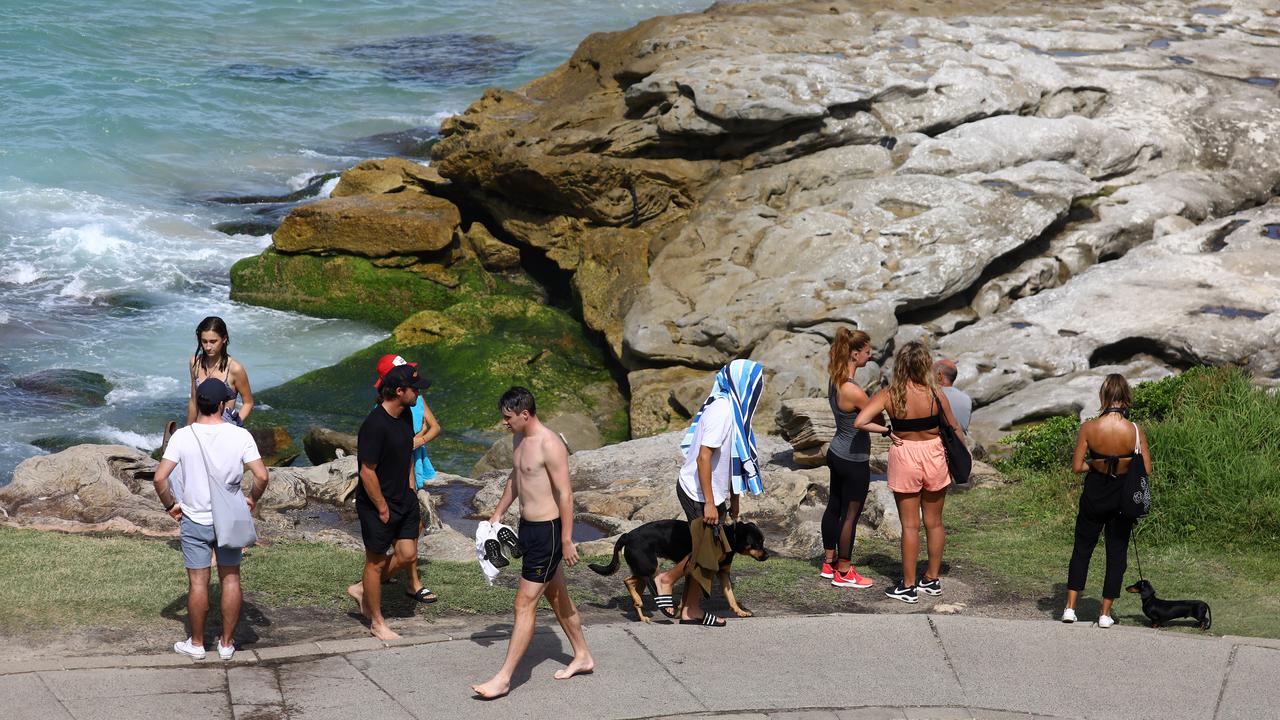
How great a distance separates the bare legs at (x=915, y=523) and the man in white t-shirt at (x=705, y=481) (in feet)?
4.26

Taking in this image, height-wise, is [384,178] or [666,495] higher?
[384,178]

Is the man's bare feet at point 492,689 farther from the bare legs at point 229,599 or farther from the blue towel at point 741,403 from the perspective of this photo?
the blue towel at point 741,403

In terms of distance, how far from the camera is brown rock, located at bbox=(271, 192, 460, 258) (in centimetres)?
2012

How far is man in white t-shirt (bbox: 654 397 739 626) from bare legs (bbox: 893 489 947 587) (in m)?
1.30

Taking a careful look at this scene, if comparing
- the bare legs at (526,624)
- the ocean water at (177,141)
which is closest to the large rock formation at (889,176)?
the ocean water at (177,141)

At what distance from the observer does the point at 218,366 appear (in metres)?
8.91

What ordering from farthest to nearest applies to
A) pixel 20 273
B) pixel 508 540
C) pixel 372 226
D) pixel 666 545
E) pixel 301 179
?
pixel 301 179 → pixel 20 273 → pixel 372 226 → pixel 666 545 → pixel 508 540

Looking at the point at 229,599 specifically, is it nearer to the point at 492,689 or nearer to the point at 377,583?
the point at 377,583

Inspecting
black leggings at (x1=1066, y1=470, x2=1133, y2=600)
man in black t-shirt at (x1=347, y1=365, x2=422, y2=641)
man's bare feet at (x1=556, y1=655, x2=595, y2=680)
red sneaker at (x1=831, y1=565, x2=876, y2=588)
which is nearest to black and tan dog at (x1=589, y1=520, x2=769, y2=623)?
man's bare feet at (x1=556, y1=655, x2=595, y2=680)

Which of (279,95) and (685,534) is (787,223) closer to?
(685,534)

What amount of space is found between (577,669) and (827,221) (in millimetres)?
10193

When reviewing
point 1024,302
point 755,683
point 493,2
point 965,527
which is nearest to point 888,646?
point 755,683

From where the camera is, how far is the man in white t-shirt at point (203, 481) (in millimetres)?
7059

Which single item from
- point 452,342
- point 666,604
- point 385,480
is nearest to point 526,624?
point 385,480
